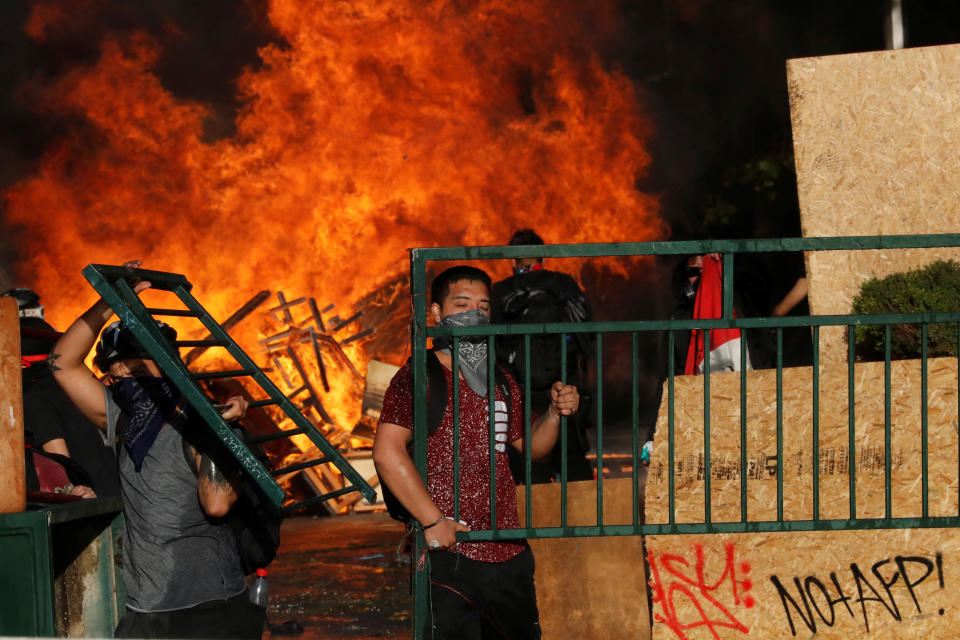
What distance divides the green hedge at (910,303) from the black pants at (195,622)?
10.4 feet

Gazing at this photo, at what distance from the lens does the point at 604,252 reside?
4031 mm

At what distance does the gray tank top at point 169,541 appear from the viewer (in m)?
4.20

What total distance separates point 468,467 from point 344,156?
9.60 metres

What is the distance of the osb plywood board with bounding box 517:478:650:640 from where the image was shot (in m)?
5.37

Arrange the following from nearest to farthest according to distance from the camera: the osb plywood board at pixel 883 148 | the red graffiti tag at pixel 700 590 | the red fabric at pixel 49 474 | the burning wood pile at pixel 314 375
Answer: the red fabric at pixel 49 474 → the red graffiti tag at pixel 700 590 → the osb plywood board at pixel 883 148 → the burning wood pile at pixel 314 375

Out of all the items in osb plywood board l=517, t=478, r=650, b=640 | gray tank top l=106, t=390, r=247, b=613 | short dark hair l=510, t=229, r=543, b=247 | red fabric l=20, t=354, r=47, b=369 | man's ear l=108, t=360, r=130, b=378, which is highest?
short dark hair l=510, t=229, r=543, b=247

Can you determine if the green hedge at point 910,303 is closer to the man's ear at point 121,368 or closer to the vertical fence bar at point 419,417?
the vertical fence bar at point 419,417

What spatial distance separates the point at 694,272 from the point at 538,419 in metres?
2.85

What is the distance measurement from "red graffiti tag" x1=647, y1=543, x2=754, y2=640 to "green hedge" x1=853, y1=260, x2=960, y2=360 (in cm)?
131

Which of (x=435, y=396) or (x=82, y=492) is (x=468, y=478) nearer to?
(x=435, y=396)

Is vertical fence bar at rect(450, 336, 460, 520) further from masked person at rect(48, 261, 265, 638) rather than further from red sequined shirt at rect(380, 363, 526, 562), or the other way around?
masked person at rect(48, 261, 265, 638)

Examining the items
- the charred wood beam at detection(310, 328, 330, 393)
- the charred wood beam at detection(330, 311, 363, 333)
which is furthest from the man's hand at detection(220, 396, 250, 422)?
the charred wood beam at detection(330, 311, 363, 333)

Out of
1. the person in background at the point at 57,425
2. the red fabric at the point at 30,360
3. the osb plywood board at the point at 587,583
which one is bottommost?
the osb plywood board at the point at 587,583

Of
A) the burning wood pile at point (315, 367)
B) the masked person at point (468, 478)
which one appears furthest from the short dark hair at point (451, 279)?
the burning wood pile at point (315, 367)
